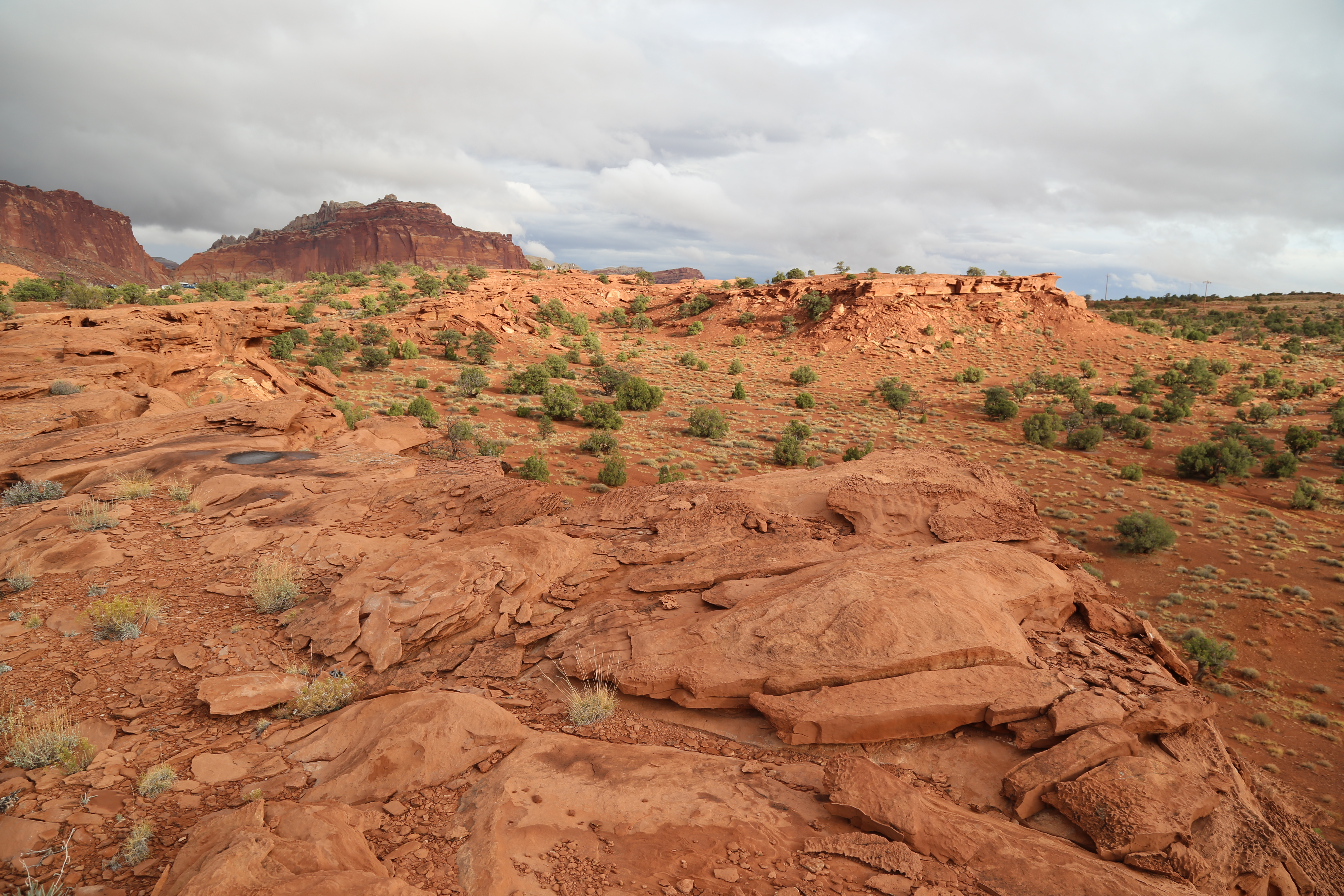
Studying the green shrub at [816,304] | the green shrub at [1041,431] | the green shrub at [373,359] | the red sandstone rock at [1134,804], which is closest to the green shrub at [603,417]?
the green shrub at [373,359]

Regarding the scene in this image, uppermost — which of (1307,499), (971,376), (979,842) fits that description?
(971,376)

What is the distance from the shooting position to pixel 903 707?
5.04 meters

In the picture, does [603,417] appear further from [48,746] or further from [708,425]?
[48,746]

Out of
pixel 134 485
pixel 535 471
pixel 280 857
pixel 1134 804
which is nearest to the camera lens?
pixel 280 857

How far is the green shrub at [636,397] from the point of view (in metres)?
28.6

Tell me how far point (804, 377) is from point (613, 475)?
72.1 ft

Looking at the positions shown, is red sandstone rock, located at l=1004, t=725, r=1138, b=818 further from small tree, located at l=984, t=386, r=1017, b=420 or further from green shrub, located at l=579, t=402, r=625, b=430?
small tree, located at l=984, t=386, r=1017, b=420

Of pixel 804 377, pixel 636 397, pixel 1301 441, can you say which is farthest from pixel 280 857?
pixel 1301 441

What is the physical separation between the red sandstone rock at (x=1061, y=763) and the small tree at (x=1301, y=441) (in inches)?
1223

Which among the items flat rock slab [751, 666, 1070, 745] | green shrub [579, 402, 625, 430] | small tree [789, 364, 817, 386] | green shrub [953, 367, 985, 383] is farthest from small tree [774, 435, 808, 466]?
green shrub [953, 367, 985, 383]

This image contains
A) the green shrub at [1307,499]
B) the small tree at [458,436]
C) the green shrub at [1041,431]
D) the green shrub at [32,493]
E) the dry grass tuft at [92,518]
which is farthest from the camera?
the green shrub at [1041,431]

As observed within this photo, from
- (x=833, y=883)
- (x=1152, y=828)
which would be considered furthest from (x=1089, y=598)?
(x=833, y=883)

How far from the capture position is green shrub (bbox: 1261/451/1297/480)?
73.0 feet

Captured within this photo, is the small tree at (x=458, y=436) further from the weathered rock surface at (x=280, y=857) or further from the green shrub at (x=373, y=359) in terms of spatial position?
the weathered rock surface at (x=280, y=857)
